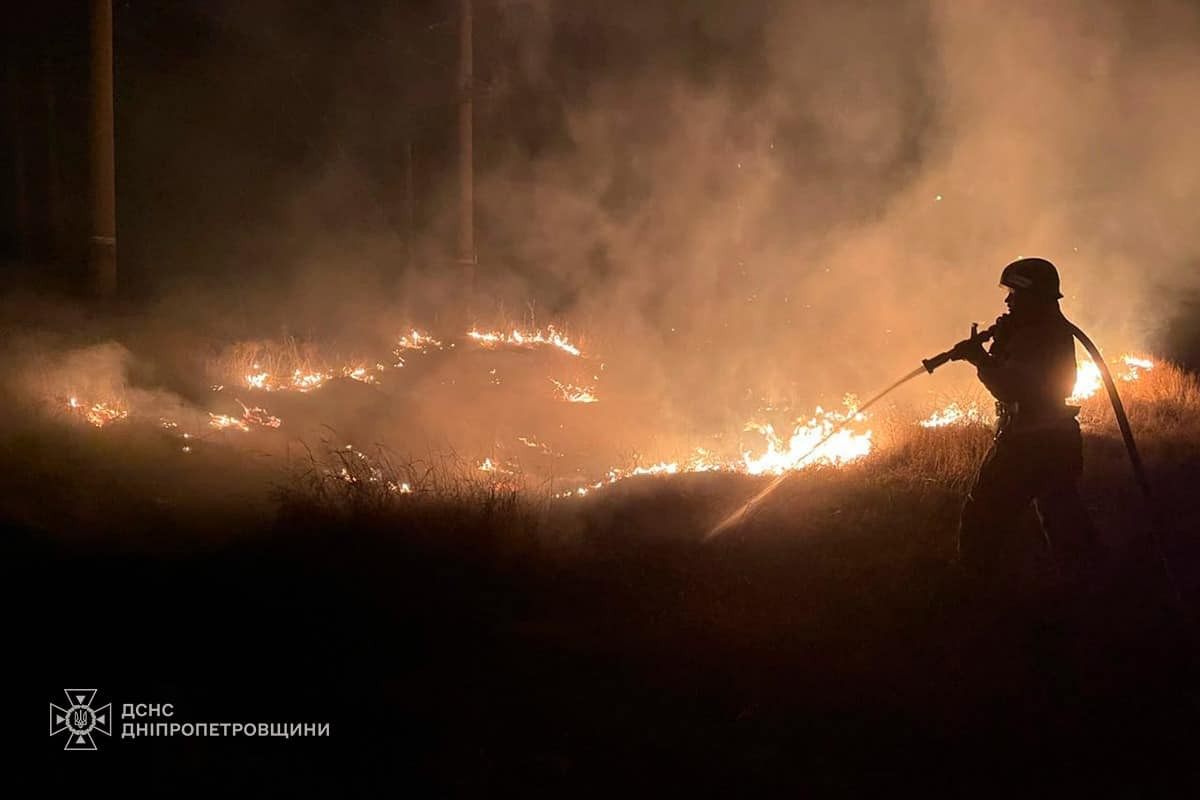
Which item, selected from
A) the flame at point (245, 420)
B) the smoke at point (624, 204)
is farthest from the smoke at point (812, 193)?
the flame at point (245, 420)

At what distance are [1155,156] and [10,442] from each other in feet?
43.7

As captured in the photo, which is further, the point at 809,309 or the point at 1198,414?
the point at 809,309

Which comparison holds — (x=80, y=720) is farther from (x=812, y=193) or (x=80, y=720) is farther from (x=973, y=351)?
(x=812, y=193)

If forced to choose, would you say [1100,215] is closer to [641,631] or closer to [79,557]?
[641,631]

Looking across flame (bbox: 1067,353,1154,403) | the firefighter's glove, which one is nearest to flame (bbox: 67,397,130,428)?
the firefighter's glove

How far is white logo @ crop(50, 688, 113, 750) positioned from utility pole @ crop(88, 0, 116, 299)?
6448mm

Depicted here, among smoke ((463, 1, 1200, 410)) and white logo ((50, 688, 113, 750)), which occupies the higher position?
smoke ((463, 1, 1200, 410))

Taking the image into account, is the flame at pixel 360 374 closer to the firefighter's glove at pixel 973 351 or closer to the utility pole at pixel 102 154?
the utility pole at pixel 102 154

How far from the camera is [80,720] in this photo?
3508 mm

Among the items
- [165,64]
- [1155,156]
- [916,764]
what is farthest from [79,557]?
[1155,156]

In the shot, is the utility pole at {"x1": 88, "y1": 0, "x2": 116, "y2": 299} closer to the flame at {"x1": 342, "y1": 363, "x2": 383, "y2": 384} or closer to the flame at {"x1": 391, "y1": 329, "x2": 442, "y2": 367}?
the flame at {"x1": 342, "y1": 363, "x2": 383, "y2": 384}

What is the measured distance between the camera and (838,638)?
4.32 m

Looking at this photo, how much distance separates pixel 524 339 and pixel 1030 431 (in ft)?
25.2

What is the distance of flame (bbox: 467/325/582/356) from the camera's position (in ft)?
37.4
